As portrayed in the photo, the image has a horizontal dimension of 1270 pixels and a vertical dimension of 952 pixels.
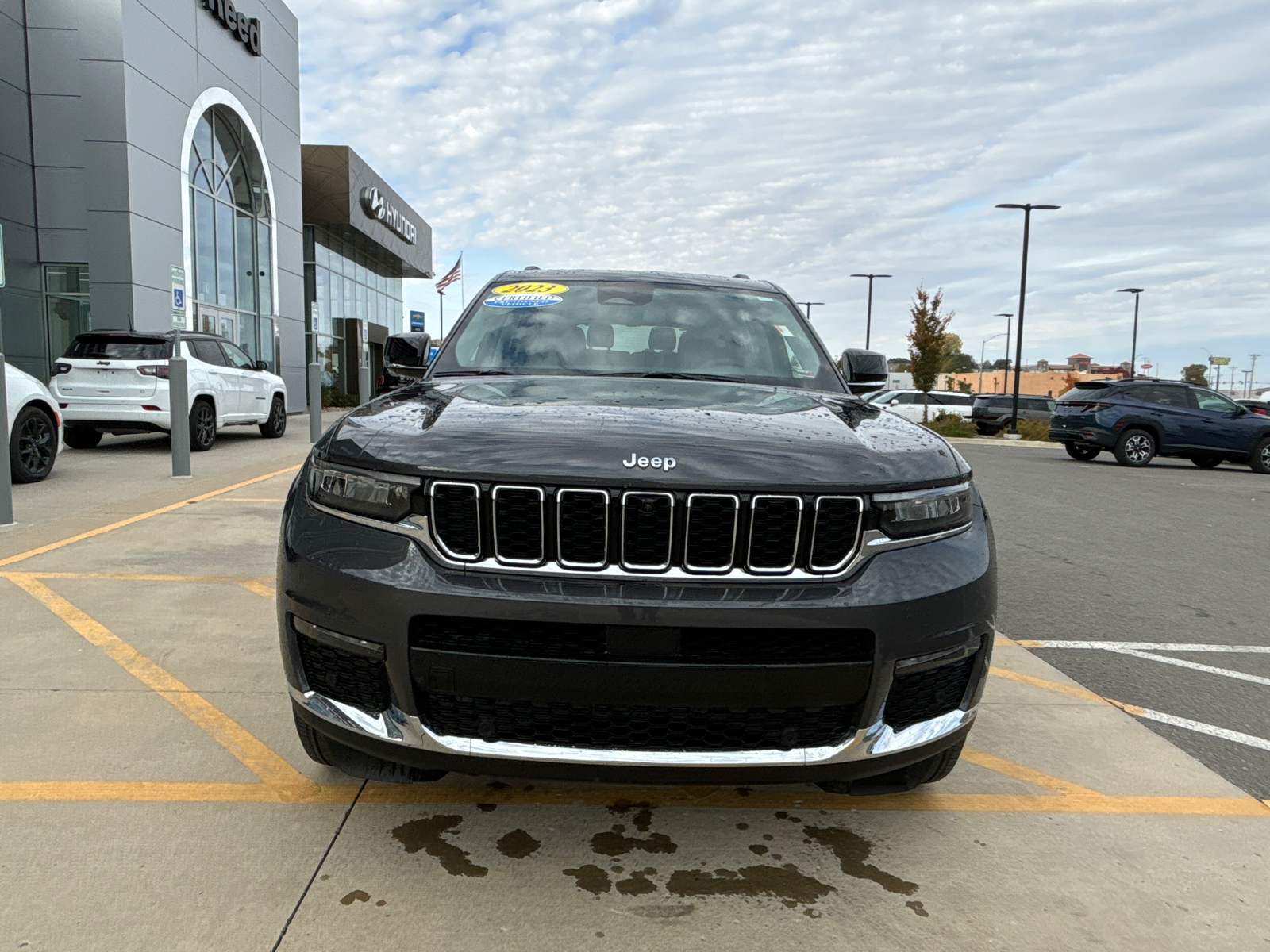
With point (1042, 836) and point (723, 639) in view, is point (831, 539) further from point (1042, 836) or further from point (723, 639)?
point (1042, 836)

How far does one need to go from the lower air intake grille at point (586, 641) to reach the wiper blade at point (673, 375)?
1421 millimetres

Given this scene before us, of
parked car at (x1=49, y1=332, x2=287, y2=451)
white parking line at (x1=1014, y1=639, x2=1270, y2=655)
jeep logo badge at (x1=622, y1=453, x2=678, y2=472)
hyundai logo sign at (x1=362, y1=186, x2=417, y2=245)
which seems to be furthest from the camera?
hyundai logo sign at (x1=362, y1=186, x2=417, y2=245)

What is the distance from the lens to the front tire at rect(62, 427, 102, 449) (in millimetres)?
12281

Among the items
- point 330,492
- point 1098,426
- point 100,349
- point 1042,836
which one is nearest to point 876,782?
point 1042,836

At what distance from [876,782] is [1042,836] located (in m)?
0.66

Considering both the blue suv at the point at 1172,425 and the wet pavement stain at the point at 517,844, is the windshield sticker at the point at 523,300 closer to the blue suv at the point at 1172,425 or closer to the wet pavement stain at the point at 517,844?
the wet pavement stain at the point at 517,844

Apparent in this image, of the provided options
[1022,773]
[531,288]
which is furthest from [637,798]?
[531,288]

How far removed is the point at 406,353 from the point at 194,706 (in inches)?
63.0

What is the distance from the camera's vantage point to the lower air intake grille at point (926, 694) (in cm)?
210

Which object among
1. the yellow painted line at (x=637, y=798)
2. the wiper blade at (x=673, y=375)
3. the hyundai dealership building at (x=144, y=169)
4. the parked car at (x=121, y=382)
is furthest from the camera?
the hyundai dealership building at (x=144, y=169)

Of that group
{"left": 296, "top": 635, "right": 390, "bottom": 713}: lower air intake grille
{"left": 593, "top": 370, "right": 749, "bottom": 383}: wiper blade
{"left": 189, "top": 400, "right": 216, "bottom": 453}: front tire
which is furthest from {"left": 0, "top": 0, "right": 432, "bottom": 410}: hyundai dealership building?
{"left": 296, "top": 635, "right": 390, "bottom": 713}: lower air intake grille

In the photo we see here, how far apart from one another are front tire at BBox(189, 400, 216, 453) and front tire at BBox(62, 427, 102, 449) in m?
1.29

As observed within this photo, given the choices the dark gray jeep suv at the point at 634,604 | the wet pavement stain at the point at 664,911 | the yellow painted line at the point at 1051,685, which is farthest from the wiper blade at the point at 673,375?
the wet pavement stain at the point at 664,911

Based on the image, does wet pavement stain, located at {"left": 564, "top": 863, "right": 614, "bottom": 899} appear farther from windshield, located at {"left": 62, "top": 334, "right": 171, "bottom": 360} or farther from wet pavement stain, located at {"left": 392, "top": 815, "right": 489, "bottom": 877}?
windshield, located at {"left": 62, "top": 334, "right": 171, "bottom": 360}
